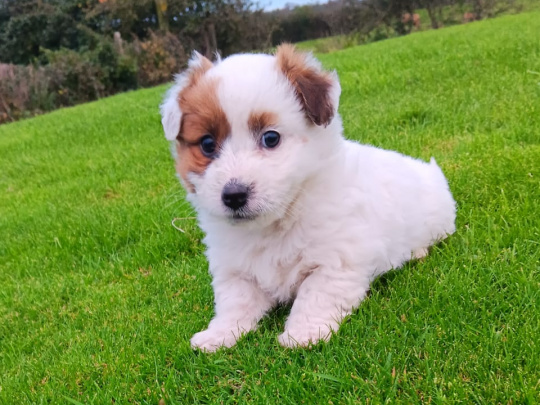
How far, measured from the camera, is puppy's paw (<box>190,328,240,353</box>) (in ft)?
8.56

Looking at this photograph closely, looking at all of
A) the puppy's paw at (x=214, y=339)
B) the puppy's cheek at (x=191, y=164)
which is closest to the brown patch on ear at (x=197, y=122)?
the puppy's cheek at (x=191, y=164)

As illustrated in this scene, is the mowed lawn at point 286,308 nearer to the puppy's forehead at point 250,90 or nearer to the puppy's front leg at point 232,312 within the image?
the puppy's front leg at point 232,312

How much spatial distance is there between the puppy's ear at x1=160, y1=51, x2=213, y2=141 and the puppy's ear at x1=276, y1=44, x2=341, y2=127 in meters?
0.43

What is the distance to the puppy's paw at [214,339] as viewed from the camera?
2.61 meters

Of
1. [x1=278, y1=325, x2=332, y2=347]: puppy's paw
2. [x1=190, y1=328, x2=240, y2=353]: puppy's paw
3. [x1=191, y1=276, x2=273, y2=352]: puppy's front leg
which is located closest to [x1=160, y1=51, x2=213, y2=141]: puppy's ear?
[x1=191, y1=276, x2=273, y2=352]: puppy's front leg

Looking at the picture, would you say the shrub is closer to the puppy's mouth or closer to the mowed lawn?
the mowed lawn

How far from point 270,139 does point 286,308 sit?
0.97 meters

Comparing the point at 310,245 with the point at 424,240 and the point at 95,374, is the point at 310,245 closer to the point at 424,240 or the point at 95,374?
the point at 424,240

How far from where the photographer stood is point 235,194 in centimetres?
237

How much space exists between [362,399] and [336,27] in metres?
26.5

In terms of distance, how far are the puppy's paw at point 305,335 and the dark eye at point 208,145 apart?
938 millimetres

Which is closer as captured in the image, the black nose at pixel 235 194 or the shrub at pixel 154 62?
the black nose at pixel 235 194

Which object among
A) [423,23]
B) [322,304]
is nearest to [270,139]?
[322,304]

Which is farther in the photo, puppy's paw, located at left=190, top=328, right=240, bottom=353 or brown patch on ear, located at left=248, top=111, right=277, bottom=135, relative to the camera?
puppy's paw, located at left=190, top=328, right=240, bottom=353
